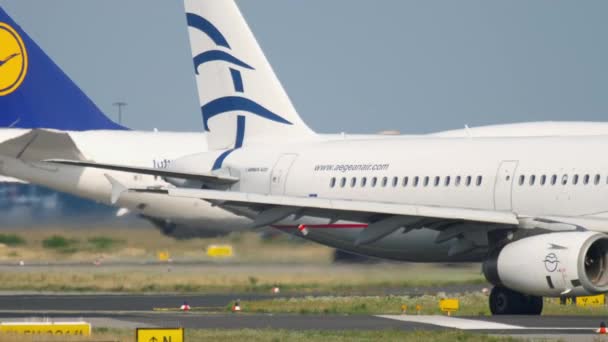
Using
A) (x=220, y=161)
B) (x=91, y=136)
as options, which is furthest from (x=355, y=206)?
(x=91, y=136)

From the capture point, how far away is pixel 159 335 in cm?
2238

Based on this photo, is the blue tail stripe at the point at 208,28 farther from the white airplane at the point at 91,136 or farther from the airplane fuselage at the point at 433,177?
the airplane fuselage at the point at 433,177

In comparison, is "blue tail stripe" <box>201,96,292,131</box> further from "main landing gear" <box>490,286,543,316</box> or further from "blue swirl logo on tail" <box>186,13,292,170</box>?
"main landing gear" <box>490,286,543,316</box>

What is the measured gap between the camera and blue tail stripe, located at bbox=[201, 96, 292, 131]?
40.8 m

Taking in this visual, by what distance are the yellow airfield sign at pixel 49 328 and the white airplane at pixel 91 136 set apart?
52.9ft

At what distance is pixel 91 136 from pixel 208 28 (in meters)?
13.2

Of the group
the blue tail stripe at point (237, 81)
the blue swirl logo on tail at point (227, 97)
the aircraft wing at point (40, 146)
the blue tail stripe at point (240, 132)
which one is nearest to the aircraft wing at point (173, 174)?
the blue swirl logo on tail at point (227, 97)

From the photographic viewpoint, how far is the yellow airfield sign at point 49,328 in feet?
84.0

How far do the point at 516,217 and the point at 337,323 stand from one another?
4.85 meters

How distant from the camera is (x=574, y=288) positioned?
97.9 feet

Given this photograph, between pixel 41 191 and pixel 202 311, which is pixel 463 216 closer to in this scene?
pixel 202 311

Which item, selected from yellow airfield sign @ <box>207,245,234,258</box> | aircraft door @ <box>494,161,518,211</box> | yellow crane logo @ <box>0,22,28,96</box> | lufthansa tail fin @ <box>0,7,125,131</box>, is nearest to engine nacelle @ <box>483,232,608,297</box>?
aircraft door @ <box>494,161,518,211</box>

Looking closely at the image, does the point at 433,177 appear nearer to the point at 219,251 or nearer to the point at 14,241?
the point at 219,251

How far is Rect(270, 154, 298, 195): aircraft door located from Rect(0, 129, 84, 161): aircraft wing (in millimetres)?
11466
